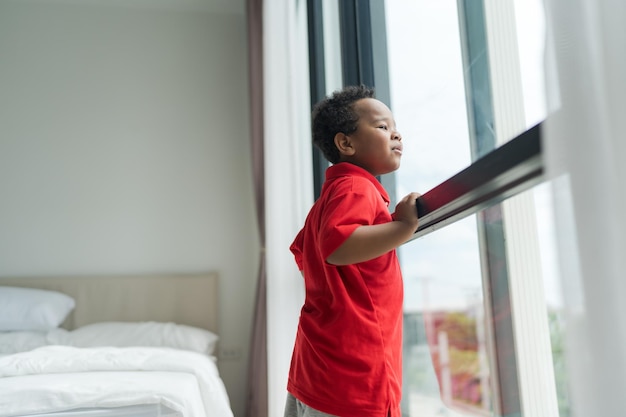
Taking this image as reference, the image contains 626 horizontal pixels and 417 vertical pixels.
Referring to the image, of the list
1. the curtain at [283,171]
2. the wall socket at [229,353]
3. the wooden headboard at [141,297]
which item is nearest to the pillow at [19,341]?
the wooden headboard at [141,297]

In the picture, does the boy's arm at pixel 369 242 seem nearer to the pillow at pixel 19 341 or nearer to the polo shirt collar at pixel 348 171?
the polo shirt collar at pixel 348 171

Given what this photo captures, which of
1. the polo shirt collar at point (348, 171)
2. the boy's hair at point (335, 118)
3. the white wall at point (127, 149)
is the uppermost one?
the white wall at point (127, 149)

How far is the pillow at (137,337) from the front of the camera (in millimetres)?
2807

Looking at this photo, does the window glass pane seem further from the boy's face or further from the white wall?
the white wall

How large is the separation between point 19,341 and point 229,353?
1097 mm

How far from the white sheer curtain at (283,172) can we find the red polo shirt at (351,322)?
1061 mm

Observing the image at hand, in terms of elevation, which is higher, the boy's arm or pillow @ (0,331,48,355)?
the boy's arm

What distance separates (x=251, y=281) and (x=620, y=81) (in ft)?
9.98

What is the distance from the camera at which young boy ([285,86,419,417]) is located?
3.05 ft

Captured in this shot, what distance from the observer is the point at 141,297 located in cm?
324

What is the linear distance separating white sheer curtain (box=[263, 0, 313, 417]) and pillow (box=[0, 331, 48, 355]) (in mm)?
1212

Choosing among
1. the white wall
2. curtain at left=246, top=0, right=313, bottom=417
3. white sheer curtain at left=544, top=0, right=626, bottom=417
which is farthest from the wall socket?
white sheer curtain at left=544, top=0, right=626, bottom=417

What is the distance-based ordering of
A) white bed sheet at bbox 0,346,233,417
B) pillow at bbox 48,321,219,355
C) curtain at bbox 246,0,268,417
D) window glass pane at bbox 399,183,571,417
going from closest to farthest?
window glass pane at bbox 399,183,571,417 < white bed sheet at bbox 0,346,233,417 < pillow at bbox 48,321,219,355 < curtain at bbox 246,0,268,417

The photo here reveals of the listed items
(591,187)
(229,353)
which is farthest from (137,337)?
(591,187)
